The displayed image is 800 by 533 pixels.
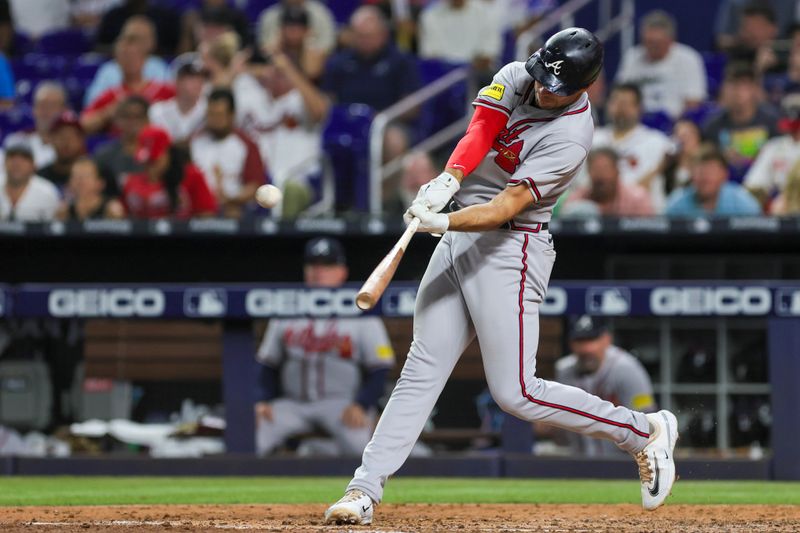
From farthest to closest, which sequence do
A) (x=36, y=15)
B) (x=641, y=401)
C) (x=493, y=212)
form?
(x=36, y=15) < (x=641, y=401) < (x=493, y=212)

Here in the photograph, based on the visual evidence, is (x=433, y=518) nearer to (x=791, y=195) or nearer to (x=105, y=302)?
(x=105, y=302)

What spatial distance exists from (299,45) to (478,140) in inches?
226

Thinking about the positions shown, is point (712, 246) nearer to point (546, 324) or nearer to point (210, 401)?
point (546, 324)

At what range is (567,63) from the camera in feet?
13.5

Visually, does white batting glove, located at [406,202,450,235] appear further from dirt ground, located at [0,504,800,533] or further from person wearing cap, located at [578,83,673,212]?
person wearing cap, located at [578,83,673,212]

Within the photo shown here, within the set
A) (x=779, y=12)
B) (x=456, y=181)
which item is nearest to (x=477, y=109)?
(x=456, y=181)

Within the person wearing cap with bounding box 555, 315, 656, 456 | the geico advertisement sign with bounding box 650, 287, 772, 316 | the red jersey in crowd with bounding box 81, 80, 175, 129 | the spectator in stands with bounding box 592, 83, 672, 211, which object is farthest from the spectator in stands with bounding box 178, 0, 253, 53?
the geico advertisement sign with bounding box 650, 287, 772, 316

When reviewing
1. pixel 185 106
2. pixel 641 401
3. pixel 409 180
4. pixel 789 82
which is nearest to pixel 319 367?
pixel 641 401

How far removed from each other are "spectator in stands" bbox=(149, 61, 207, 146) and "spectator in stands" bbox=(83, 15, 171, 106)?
31.6 inches

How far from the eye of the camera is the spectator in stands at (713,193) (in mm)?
7793

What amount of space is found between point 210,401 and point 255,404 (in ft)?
0.78

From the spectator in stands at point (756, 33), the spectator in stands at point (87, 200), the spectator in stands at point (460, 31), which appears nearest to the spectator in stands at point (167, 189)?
the spectator in stands at point (87, 200)

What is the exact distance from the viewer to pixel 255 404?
675 centimetres

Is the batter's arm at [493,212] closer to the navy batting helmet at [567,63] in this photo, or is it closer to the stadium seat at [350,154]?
the navy batting helmet at [567,63]
